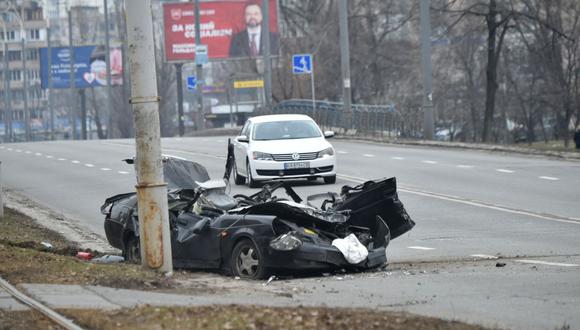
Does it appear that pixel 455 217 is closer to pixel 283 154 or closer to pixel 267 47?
pixel 283 154

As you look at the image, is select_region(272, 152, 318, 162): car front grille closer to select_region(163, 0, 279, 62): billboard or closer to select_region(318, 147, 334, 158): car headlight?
select_region(318, 147, 334, 158): car headlight

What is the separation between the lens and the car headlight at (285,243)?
1221 centimetres

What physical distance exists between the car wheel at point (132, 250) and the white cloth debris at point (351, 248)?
8.91 feet

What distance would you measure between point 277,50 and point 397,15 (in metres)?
7.94

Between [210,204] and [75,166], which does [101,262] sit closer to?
[210,204]

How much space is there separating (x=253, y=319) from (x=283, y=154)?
16890 mm

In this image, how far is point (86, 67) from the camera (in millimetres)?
87500

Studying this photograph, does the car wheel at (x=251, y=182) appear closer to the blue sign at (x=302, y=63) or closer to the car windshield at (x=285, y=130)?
the car windshield at (x=285, y=130)

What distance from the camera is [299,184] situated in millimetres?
25953

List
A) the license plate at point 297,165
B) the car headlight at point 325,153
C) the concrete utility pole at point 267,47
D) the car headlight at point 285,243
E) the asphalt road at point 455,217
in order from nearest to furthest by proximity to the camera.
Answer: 1. the asphalt road at point 455,217
2. the car headlight at point 285,243
3. the license plate at point 297,165
4. the car headlight at point 325,153
5. the concrete utility pole at point 267,47

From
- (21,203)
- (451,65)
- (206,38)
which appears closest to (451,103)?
(451,65)

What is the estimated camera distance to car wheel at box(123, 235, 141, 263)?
1406 cm

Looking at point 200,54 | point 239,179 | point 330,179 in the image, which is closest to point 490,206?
point 330,179

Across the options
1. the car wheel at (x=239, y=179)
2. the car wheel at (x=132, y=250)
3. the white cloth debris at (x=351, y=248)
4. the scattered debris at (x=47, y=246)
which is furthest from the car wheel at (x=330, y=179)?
the white cloth debris at (x=351, y=248)
